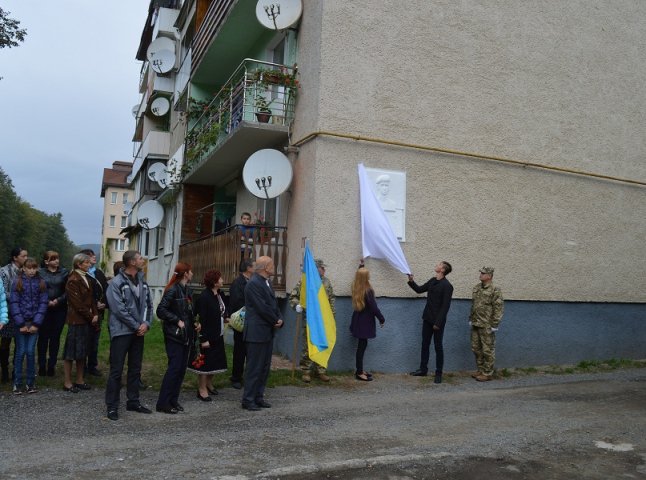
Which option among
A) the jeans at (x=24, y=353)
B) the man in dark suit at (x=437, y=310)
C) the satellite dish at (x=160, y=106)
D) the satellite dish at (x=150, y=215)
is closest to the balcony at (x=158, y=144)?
the satellite dish at (x=160, y=106)

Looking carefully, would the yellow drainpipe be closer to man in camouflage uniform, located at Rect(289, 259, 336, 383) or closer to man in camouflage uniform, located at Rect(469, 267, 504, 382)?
man in camouflage uniform, located at Rect(289, 259, 336, 383)

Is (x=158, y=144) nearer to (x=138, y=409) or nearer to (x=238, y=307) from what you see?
(x=238, y=307)

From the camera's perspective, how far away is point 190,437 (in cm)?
617

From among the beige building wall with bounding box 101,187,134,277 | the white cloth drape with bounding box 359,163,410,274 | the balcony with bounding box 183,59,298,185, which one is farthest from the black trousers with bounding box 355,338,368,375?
the beige building wall with bounding box 101,187,134,277

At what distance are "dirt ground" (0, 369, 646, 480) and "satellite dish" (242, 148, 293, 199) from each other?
3646 millimetres

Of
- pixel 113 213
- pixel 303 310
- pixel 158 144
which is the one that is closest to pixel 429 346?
pixel 303 310

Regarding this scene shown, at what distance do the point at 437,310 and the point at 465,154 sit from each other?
3.15m

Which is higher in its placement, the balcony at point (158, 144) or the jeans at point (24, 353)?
the balcony at point (158, 144)

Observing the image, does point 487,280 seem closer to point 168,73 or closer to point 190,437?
point 190,437

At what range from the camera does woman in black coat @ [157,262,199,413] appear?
277 inches

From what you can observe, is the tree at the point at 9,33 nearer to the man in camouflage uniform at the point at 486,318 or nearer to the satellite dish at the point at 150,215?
the satellite dish at the point at 150,215

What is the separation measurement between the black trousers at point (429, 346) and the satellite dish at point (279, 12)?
5.98 metres

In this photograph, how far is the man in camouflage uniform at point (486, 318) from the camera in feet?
33.3

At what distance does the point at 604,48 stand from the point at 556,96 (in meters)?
1.86
